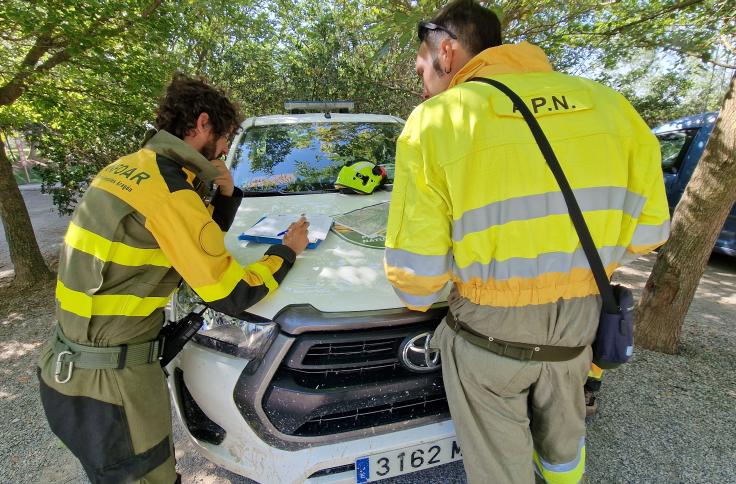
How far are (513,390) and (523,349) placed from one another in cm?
15

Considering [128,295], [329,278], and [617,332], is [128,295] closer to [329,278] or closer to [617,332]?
[329,278]

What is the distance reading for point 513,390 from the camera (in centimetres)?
136

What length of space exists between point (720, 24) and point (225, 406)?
5.67 metres

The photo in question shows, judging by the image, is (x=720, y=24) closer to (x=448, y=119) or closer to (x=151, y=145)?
(x=448, y=119)

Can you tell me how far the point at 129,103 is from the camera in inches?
192

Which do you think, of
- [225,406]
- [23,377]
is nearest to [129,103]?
[23,377]

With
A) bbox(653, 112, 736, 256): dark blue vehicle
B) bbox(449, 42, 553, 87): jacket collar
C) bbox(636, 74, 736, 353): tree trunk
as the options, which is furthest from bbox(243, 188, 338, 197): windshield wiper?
bbox(653, 112, 736, 256): dark blue vehicle

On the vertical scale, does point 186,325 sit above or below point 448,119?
below

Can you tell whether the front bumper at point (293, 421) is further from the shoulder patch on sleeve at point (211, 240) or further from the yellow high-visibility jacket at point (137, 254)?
the shoulder patch on sleeve at point (211, 240)

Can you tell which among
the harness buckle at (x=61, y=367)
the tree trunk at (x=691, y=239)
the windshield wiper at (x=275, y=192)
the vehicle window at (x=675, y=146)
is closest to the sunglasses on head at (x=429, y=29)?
the windshield wiper at (x=275, y=192)

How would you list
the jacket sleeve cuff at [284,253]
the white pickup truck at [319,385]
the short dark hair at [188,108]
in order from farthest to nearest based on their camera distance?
the jacket sleeve cuff at [284,253]
the short dark hair at [188,108]
the white pickup truck at [319,385]

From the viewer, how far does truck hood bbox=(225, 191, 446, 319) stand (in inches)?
63.1

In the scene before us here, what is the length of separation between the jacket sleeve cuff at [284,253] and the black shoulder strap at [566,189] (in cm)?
105

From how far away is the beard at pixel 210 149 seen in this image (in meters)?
1.73
